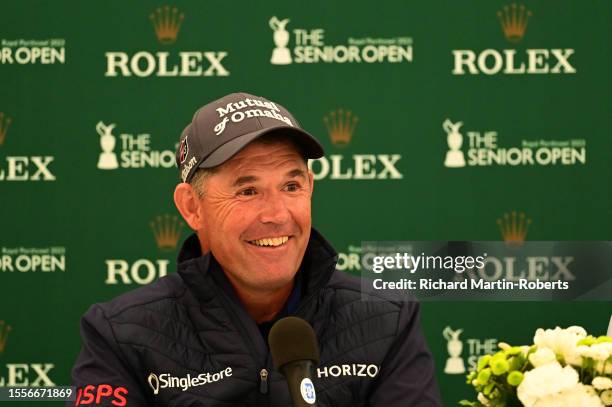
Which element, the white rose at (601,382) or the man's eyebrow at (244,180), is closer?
the white rose at (601,382)

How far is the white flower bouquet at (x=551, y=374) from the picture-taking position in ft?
4.14

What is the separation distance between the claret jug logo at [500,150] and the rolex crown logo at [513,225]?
18 cm

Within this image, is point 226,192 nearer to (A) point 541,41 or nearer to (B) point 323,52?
(B) point 323,52

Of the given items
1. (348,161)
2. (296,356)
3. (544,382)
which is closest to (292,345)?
(296,356)

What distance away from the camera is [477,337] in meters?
3.29

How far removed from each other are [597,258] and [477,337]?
496 millimetres

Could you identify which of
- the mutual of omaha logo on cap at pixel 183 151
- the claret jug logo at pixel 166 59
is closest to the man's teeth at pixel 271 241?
the mutual of omaha logo on cap at pixel 183 151

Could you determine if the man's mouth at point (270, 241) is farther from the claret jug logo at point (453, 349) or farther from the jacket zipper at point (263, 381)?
the claret jug logo at point (453, 349)

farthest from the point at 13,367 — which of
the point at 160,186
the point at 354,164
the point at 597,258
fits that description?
the point at 597,258

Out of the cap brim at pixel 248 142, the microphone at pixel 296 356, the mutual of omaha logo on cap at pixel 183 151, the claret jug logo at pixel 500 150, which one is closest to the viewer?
the microphone at pixel 296 356

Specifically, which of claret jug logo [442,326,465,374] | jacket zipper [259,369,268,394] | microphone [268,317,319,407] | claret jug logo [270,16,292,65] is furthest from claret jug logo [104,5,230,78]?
microphone [268,317,319,407]

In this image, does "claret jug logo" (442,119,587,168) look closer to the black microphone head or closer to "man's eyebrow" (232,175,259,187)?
"man's eyebrow" (232,175,259,187)

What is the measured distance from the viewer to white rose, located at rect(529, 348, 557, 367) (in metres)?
1.31

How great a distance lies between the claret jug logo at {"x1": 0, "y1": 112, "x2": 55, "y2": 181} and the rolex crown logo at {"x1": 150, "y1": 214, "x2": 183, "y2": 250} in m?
0.40
